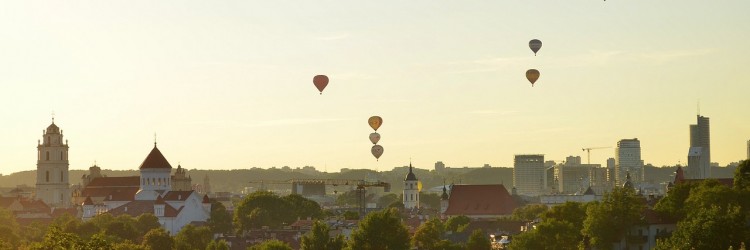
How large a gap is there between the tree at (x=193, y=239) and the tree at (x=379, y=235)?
32.2 meters

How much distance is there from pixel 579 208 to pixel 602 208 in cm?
2304

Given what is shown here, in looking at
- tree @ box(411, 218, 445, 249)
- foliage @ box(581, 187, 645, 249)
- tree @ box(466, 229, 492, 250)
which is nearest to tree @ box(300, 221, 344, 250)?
foliage @ box(581, 187, 645, 249)

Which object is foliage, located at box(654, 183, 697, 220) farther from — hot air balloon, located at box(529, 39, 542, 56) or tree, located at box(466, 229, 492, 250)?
hot air balloon, located at box(529, 39, 542, 56)

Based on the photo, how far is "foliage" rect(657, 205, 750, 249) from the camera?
4267 inches

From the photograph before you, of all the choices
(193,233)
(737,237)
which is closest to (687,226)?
(737,237)

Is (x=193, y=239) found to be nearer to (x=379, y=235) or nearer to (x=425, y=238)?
(x=425, y=238)

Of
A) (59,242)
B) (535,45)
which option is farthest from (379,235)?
(59,242)

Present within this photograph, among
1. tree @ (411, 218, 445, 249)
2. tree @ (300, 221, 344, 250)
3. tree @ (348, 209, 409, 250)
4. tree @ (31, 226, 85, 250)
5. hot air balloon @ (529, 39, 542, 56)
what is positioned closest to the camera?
tree @ (31, 226, 85, 250)

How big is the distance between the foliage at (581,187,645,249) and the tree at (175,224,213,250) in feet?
162

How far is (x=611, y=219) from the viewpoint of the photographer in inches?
5285

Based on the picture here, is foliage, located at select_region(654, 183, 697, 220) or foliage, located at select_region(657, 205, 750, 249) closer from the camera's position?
foliage, located at select_region(657, 205, 750, 249)

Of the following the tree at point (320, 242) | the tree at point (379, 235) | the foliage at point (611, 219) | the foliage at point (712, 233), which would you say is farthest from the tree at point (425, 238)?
the foliage at point (712, 233)

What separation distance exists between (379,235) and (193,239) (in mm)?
45577

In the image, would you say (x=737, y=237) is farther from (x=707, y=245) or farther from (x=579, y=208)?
(x=579, y=208)
